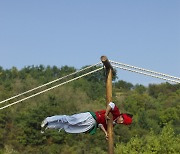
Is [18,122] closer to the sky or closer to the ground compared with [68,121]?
closer to the sky

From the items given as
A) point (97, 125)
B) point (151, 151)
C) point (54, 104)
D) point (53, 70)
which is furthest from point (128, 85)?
point (97, 125)

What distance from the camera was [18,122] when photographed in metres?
29.7

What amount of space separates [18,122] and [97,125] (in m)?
24.6

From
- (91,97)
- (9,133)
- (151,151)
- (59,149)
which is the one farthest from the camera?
(91,97)

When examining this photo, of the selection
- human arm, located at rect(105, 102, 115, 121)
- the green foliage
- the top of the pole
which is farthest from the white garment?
the green foliage

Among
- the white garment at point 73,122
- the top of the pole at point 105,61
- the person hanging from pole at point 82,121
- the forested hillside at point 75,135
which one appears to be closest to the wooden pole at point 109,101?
the top of the pole at point 105,61

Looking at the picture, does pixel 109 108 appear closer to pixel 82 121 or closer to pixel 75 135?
pixel 82 121

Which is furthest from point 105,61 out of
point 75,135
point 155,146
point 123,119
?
point 75,135

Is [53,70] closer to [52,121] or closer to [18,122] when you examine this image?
[18,122]

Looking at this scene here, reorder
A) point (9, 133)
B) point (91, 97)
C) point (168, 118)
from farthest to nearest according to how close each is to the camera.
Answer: point (91, 97)
point (168, 118)
point (9, 133)

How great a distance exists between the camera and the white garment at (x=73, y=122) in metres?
5.65

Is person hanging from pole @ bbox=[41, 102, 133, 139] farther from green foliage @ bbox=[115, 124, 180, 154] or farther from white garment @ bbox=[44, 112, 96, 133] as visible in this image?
green foliage @ bbox=[115, 124, 180, 154]

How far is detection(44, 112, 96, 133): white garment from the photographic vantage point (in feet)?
18.5

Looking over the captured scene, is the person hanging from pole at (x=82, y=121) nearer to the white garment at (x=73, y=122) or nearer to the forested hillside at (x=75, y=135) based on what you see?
the white garment at (x=73, y=122)
